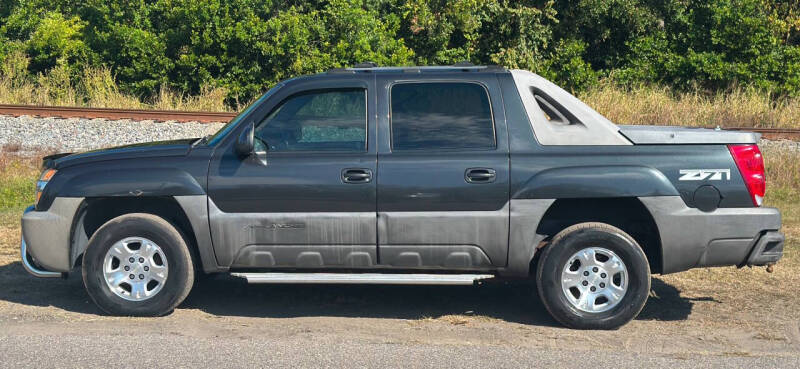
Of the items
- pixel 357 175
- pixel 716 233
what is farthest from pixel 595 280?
pixel 357 175

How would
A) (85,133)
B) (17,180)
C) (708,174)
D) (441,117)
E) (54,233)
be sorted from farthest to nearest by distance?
(85,133)
(17,180)
(54,233)
(441,117)
(708,174)

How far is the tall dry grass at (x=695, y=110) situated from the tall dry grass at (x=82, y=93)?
8.26 metres

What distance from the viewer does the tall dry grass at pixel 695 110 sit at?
19094 millimetres

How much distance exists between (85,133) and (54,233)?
10.4 metres

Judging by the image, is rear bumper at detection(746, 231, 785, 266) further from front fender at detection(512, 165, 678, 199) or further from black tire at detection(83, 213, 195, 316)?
black tire at detection(83, 213, 195, 316)

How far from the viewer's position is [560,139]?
697cm

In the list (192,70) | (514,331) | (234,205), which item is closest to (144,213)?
(234,205)

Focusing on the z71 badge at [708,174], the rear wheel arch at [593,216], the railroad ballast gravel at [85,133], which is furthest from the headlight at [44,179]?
the railroad ballast gravel at [85,133]

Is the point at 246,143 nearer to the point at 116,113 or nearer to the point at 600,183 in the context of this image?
the point at 600,183

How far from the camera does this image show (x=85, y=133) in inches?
674

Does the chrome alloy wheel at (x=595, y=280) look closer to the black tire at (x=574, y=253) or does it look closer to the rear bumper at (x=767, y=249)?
the black tire at (x=574, y=253)

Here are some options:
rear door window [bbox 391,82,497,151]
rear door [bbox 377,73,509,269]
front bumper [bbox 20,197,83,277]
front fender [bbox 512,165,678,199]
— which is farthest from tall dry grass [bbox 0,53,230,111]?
front fender [bbox 512,165,678,199]

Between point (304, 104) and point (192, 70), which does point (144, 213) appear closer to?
point (304, 104)

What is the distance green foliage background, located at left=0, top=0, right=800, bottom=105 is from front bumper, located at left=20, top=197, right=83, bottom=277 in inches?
612
